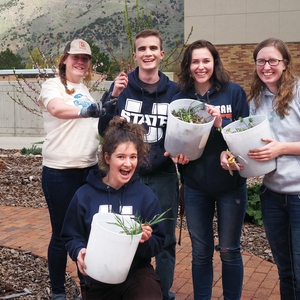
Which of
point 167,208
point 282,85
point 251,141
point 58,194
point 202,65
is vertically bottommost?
point 167,208

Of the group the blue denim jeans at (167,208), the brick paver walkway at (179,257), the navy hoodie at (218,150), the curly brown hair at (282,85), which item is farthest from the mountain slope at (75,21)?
the curly brown hair at (282,85)

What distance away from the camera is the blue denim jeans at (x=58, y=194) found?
3367mm

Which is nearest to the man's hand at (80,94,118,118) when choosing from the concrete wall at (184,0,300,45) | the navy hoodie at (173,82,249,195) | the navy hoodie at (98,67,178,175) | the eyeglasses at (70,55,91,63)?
the navy hoodie at (98,67,178,175)

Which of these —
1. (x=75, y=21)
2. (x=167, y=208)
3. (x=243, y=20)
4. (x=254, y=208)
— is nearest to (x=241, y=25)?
(x=243, y=20)

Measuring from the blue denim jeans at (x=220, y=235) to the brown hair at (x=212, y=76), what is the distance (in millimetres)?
674

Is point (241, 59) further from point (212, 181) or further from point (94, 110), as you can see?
point (94, 110)

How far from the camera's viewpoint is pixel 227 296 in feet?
10.6

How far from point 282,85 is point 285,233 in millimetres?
881

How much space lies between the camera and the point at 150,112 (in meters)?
3.32

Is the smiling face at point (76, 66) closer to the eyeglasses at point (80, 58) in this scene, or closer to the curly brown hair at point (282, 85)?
the eyeglasses at point (80, 58)

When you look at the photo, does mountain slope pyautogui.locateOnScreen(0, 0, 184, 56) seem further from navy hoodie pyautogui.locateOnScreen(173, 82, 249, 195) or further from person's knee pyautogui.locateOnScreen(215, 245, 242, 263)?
person's knee pyautogui.locateOnScreen(215, 245, 242, 263)

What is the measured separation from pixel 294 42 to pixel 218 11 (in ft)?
11.8

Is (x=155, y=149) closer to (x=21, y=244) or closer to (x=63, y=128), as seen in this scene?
(x=63, y=128)

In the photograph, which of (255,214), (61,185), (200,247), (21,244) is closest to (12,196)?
(21,244)
